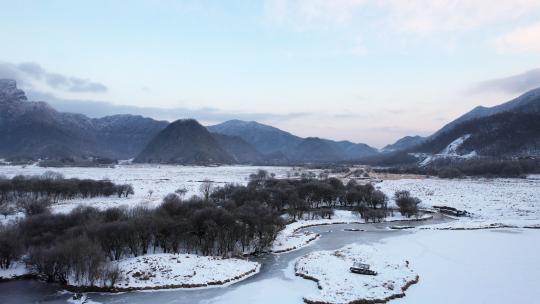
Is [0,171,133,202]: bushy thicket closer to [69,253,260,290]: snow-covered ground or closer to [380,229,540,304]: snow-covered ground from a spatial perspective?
[69,253,260,290]: snow-covered ground

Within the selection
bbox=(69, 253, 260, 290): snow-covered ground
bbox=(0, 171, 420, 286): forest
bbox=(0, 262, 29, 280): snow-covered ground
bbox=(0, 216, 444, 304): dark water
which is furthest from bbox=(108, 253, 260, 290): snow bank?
bbox=(0, 262, 29, 280): snow-covered ground

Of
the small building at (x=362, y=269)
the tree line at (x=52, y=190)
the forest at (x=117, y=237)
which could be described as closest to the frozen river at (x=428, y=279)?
the forest at (x=117, y=237)

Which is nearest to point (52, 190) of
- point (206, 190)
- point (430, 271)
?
point (206, 190)

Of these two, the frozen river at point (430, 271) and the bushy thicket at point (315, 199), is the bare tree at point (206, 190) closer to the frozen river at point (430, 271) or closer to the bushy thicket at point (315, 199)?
the bushy thicket at point (315, 199)

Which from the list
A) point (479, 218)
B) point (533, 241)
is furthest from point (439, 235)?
point (479, 218)

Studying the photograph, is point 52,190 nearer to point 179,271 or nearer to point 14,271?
point 14,271

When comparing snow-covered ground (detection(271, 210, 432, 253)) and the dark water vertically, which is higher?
snow-covered ground (detection(271, 210, 432, 253))
